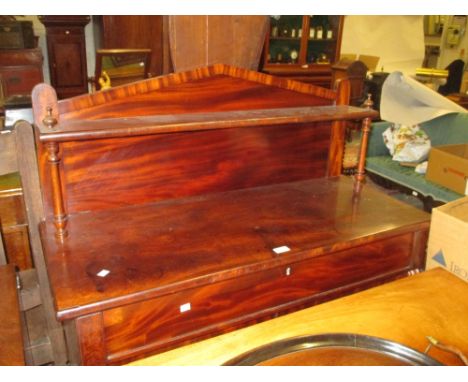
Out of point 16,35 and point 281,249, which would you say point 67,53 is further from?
point 281,249

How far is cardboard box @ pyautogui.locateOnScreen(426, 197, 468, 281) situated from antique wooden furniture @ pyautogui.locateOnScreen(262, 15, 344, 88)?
3802 mm

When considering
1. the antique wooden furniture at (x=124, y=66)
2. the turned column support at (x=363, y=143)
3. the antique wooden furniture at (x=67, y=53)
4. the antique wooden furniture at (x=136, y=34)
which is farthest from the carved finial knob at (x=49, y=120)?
the antique wooden furniture at (x=67, y=53)

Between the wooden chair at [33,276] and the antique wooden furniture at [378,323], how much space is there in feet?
2.42

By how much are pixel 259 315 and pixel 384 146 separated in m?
2.28

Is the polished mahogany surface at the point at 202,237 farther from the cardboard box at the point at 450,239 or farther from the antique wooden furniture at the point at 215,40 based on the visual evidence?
the antique wooden furniture at the point at 215,40

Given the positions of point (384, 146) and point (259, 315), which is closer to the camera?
point (259, 315)

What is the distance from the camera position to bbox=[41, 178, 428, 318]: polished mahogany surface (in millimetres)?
1036

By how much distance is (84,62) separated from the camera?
14.3 feet

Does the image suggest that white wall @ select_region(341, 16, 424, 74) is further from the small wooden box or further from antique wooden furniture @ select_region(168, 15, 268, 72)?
antique wooden furniture @ select_region(168, 15, 268, 72)

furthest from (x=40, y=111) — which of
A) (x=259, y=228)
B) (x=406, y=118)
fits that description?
(x=406, y=118)

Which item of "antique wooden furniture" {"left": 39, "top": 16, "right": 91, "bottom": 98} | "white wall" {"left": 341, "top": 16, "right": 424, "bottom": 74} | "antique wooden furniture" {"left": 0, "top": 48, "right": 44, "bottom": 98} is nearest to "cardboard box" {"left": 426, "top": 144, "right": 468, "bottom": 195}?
"antique wooden furniture" {"left": 39, "top": 16, "right": 91, "bottom": 98}

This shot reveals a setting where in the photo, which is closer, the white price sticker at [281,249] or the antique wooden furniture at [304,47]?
the white price sticker at [281,249]

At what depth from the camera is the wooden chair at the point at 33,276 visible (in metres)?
1.28
